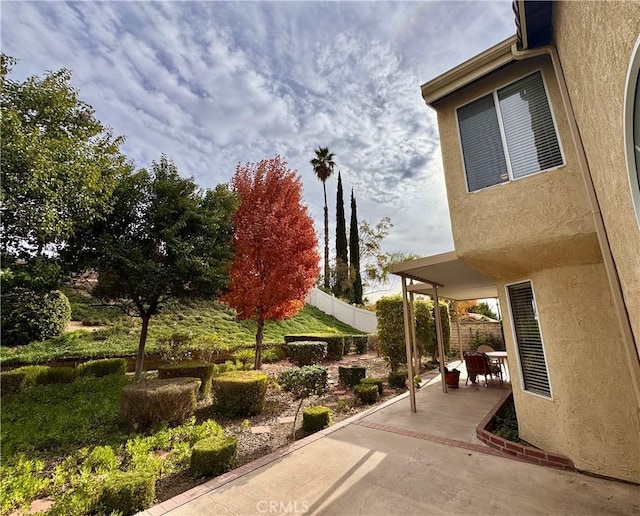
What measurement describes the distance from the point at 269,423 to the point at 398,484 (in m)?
3.91

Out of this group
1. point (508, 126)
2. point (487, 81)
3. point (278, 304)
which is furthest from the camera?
point (278, 304)

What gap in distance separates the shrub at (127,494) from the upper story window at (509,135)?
692 centimetres

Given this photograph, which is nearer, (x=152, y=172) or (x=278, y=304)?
(x=152, y=172)

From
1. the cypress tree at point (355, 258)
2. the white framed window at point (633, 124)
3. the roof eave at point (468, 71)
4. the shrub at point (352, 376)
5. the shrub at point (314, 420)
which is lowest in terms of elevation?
the shrub at point (314, 420)

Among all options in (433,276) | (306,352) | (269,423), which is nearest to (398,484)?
(269,423)

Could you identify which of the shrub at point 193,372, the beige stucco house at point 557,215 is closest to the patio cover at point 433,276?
the beige stucco house at point 557,215

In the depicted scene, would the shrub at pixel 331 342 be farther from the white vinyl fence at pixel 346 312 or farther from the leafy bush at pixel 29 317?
the leafy bush at pixel 29 317

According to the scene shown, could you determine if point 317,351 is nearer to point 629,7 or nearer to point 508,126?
point 508,126

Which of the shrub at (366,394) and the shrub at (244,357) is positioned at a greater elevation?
the shrub at (244,357)

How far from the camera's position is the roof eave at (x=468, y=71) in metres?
5.13

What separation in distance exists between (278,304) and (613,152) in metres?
11.4

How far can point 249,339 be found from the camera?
60.2 feet

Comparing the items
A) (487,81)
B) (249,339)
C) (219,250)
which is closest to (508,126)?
(487,81)

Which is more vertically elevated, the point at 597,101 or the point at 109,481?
the point at 597,101
